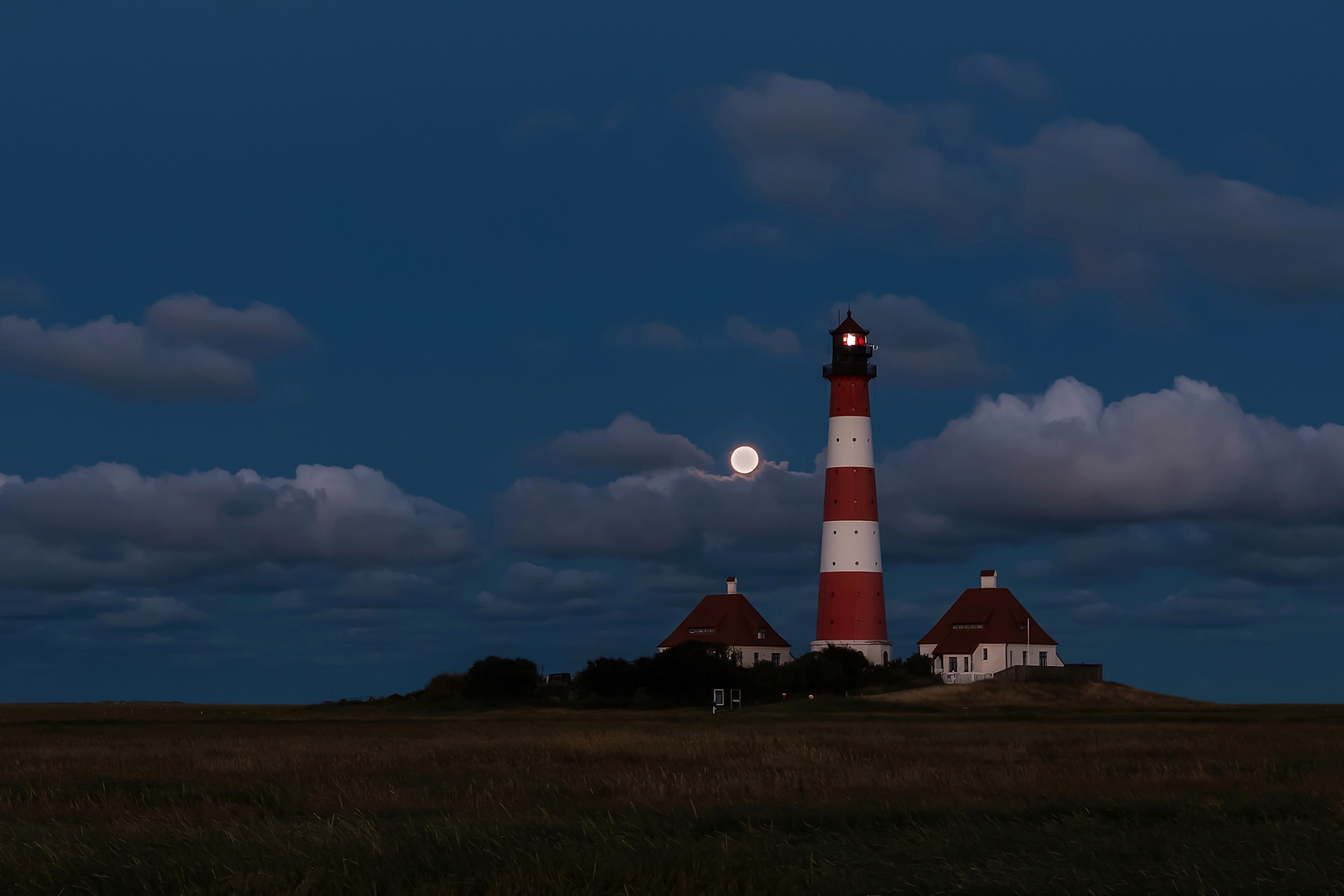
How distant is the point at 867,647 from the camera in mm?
71438

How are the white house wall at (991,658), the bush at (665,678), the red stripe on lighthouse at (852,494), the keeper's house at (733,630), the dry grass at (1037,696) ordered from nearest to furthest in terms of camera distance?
the dry grass at (1037,696) → the red stripe on lighthouse at (852,494) → the bush at (665,678) → the white house wall at (991,658) → the keeper's house at (733,630)

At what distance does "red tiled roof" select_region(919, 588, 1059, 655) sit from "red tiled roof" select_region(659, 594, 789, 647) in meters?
11.8

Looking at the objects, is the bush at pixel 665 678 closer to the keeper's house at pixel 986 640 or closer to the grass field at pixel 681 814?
the keeper's house at pixel 986 640

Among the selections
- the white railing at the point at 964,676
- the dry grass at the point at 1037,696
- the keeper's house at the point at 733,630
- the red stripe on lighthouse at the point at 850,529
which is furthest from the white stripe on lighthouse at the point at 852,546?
the keeper's house at the point at 733,630

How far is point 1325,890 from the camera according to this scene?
406 inches

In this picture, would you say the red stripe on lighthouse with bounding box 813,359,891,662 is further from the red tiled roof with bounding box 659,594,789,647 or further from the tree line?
the red tiled roof with bounding box 659,594,789,647

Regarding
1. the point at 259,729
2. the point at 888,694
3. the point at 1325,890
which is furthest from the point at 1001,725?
the point at 1325,890

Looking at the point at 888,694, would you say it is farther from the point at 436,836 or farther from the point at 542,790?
the point at 436,836

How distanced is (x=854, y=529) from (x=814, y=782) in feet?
162

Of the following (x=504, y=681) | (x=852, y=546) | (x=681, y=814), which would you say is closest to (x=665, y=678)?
(x=504, y=681)

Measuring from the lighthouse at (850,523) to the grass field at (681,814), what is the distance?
101 feet

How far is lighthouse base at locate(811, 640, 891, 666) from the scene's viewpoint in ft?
234

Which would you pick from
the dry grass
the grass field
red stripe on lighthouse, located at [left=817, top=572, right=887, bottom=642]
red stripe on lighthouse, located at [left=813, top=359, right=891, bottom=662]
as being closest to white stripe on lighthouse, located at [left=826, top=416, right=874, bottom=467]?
red stripe on lighthouse, located at [left=813, top=359, right=891, bottom=662]

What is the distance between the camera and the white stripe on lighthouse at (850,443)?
70.0m
